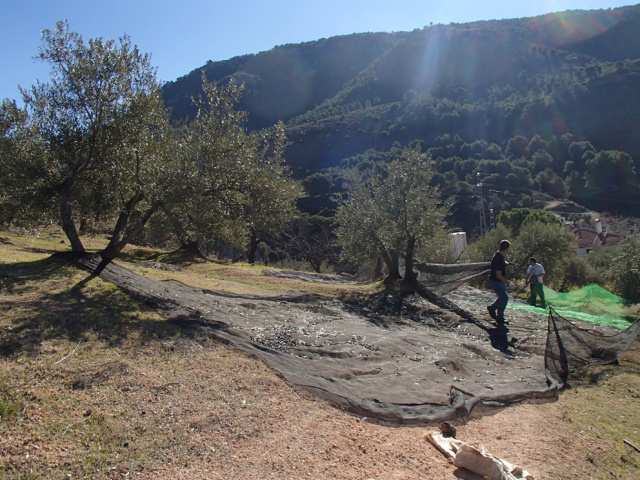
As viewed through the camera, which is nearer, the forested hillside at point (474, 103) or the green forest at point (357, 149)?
the green forest at point (357, 149)

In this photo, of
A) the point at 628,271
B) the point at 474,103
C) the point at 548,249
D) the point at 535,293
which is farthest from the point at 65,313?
the point at 474,103

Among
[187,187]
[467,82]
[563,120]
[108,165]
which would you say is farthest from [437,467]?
[467,82]

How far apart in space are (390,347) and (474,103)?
93.8m

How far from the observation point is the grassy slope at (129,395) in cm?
379

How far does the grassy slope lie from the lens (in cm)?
379

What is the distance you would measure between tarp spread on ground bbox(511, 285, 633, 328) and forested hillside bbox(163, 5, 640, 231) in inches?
1224

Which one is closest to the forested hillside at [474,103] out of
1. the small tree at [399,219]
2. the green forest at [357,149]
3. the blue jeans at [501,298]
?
the green forest at [357,149]

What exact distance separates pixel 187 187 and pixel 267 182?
2021mm

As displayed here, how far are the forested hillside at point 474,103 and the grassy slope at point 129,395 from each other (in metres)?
40.7

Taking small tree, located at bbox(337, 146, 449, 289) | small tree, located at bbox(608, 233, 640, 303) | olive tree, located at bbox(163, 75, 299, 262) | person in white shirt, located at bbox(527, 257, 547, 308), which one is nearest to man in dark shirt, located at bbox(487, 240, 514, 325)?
person in white shirt, located at bbox(527, 257, 547, 308)

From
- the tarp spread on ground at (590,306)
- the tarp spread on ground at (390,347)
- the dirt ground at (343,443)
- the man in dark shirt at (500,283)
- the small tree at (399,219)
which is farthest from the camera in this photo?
the small tree at (399,219)

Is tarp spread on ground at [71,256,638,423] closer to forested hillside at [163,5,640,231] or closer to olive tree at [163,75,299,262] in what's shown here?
olive tree at [163,75,299,262]

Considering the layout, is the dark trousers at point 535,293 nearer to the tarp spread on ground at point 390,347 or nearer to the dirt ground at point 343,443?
the tarp spread on ground at point 390,347

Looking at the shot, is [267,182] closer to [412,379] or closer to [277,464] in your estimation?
[412,379]
